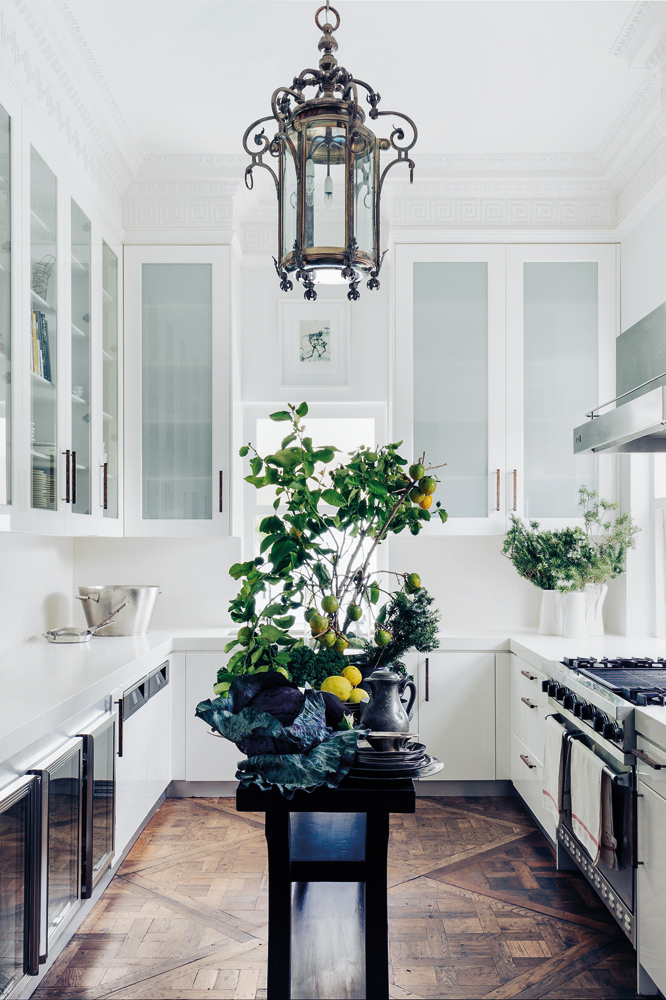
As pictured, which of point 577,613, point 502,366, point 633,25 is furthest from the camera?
point 502,366

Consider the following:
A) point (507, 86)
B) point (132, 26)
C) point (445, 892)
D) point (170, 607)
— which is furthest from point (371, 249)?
point (170, 607)

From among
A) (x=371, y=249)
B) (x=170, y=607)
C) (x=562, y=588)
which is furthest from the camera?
(x=170, y=607)

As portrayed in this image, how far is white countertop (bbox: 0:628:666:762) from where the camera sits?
6.65 ft

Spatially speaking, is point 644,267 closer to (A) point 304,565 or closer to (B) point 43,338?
(B) point 43,338

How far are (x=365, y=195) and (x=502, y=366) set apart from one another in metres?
2.41

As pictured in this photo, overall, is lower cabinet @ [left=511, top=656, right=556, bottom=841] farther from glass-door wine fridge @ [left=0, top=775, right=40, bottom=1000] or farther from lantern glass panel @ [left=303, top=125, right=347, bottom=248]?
lantern glass panel @ [left=303, top=125, right=347, bottom=248]

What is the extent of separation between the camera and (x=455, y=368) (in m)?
3.87

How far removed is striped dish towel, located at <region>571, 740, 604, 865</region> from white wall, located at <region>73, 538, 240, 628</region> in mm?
2117

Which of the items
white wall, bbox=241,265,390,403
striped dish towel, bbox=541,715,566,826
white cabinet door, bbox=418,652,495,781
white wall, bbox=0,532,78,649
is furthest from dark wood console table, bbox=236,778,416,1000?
white wall, bbox=241,265,390,403

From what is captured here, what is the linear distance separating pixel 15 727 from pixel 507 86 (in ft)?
9.50

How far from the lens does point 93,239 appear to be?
333 centimetres

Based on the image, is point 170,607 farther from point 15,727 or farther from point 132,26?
point 132,26

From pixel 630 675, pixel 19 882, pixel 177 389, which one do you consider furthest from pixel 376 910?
pixel 177 389

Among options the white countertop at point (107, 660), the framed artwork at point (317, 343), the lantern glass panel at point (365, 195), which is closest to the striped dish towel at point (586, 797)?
the white countertop at point (107, 660)
